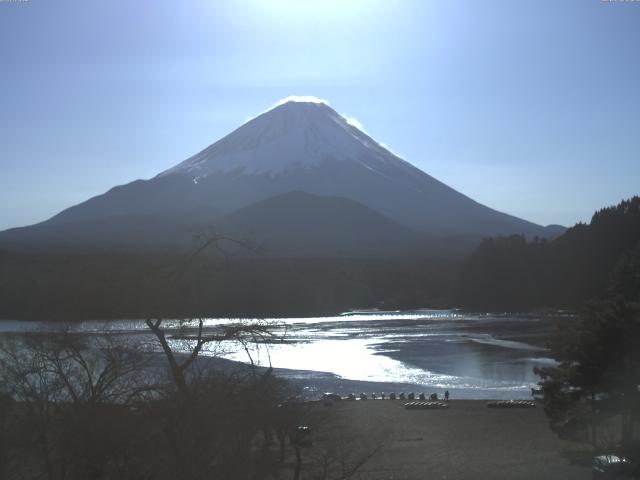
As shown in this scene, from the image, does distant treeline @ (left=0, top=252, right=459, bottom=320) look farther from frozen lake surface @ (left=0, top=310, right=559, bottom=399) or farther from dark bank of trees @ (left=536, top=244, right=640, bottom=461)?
dark bank of trees @ (left=536, top=244, right=640, bottom=461)

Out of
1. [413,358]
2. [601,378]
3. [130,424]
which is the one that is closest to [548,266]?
[413,358]

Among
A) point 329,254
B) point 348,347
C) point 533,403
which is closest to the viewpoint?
point 533,403

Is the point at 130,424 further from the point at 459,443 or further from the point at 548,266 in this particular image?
the point at 548,266

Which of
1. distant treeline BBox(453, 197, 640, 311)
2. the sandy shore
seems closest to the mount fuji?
distant treeline BBox(453, 197, 640, 311)

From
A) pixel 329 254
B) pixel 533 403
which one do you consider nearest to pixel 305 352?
pixel 533 403

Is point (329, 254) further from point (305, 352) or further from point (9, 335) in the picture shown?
point (9, 335)

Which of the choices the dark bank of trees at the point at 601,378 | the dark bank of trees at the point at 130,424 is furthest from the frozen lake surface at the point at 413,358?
the dark bank of trees at the point at 601,378
